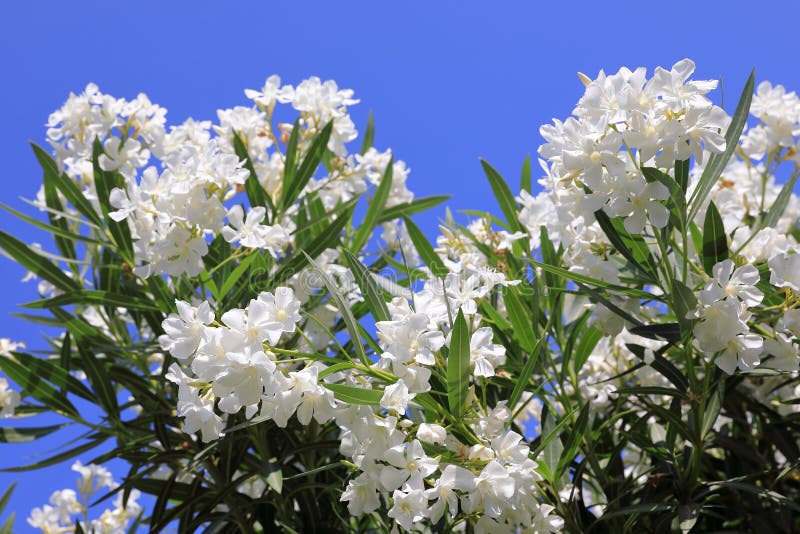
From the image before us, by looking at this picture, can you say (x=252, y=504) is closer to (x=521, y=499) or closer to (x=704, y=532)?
(x=521, y=499)

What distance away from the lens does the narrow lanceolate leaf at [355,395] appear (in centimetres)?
121

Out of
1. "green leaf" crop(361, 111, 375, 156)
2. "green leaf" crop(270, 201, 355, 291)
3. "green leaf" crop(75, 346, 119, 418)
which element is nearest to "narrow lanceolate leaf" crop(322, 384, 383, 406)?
"green leaf" crop(270, 201, 355, 291)

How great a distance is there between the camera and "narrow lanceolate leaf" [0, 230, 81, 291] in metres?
2.03

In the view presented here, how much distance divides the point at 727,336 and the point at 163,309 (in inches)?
47.0

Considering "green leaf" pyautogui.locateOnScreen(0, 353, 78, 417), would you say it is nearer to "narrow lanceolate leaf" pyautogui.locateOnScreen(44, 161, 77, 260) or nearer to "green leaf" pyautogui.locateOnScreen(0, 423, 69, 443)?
"green leaf" pyautogui.locateOnScreen(0, 423, 69, 443)

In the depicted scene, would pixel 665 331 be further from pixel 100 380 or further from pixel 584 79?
pixel 100 380

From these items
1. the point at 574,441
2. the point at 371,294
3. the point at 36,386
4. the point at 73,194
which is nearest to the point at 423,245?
the point at 371,294

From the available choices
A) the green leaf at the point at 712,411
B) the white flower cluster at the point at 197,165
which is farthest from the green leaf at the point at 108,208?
the green leaf at the point at 712,411

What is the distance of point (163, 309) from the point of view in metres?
1.86

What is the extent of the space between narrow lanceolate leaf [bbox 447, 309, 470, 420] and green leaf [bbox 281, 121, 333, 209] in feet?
3.04

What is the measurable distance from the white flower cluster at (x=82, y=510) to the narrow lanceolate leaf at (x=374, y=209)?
1.07 m

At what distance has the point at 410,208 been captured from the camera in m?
2.41

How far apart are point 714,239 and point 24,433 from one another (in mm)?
1714

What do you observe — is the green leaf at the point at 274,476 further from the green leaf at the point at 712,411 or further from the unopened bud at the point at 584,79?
the unopened bud at the point at 584,79
